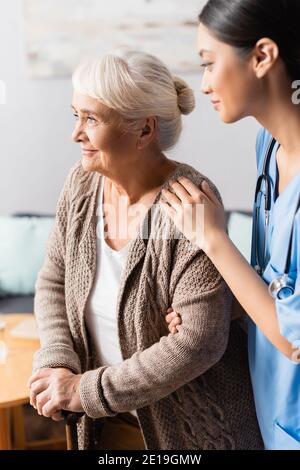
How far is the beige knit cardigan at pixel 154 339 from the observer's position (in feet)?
4.24

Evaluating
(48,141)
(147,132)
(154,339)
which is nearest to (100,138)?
(147,132)

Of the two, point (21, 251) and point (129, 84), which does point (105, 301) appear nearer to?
point (129, 84)

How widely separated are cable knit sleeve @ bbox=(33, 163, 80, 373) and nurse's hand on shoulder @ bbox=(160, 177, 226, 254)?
1.01ft

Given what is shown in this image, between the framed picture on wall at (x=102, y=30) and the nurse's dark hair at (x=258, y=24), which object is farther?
the framed picture on wall at (x=102, y=30)

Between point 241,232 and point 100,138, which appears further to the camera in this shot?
point 241,232

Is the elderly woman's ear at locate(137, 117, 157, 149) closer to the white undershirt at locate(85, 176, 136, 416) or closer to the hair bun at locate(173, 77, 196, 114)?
A: the hair bun at locate(173, 77, 196, 114)

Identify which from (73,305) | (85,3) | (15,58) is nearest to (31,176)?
(15,58)

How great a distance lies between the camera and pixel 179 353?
4.21 ft

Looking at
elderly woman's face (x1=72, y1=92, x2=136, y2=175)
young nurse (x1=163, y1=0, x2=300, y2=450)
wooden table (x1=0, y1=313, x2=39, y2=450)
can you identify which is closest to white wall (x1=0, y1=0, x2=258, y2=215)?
wooden table (x1=0, y1=313, x2=39, y2=450)

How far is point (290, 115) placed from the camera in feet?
3.81

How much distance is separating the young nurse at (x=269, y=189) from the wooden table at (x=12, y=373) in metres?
0.70

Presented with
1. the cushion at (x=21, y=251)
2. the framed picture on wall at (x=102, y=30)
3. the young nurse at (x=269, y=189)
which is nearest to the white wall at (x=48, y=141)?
the framed picture on wall at (x=102, y=30)

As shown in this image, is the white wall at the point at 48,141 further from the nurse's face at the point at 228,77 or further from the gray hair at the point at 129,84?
the nurse's face at the point at 228,77

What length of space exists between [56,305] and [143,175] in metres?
0.39
